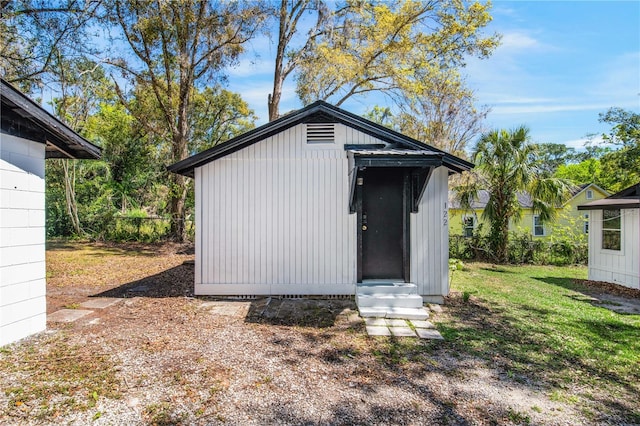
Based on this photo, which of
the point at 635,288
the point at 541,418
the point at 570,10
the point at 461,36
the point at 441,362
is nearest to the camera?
the point at 541,418

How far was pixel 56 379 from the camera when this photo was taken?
10.1 ft

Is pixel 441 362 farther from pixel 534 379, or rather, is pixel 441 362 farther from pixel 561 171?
pixel 561 171

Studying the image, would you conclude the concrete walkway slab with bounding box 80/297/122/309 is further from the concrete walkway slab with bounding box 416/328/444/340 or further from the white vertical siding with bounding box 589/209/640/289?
the white vertical siding with bounding box 589/209/640/289

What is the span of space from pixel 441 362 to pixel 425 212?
3155 millimetres

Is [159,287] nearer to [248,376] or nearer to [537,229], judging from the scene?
→ [248,376]

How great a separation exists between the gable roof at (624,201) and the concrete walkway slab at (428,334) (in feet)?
22.9

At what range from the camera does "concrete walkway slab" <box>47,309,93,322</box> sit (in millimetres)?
4824

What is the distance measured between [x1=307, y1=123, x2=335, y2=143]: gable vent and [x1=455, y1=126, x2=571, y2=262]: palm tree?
7.93 metres

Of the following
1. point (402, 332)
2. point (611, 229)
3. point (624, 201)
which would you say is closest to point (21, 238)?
point (402, 332)

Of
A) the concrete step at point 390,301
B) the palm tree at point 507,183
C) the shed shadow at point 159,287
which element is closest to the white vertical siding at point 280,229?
the concrete step at point 390,301

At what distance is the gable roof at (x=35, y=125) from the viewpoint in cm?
366

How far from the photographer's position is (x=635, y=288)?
26.7 feet

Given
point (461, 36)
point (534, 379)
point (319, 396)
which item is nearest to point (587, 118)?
point (461, 36)

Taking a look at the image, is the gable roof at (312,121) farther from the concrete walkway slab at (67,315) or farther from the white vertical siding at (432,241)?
the concrete walkway slab at (67,315)
